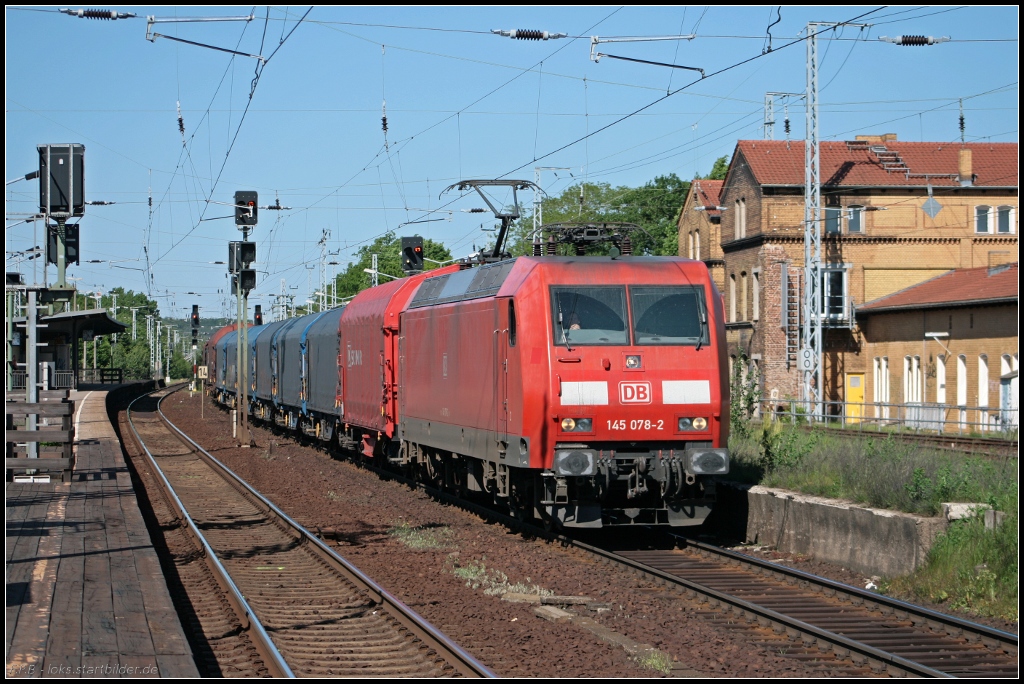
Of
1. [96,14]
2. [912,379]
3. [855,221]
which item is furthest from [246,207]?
[855,221]

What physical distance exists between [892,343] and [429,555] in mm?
30517

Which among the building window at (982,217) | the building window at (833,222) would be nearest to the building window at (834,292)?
the building window at (833,222)

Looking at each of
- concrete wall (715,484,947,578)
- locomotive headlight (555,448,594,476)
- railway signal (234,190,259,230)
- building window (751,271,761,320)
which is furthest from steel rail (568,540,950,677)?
building window (751,271,761,320)

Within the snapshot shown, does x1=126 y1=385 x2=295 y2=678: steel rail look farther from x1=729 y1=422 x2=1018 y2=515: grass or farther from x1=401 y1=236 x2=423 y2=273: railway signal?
x1=401 y1=236 x2=423 y2=273: railway signal

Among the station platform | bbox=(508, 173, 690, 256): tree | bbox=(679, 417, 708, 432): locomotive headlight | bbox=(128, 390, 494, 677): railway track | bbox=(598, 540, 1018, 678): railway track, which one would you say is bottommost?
bbox=(128, 390, 494, 677): railway track

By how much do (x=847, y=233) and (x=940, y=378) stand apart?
11310 millimetres

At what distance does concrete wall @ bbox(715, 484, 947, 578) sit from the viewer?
36.6ft

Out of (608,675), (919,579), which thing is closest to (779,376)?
(919,579)

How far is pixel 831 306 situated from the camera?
44.3m

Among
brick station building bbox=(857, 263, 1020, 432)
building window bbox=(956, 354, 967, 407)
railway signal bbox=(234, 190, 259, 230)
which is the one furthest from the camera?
building window bbox=(956, 354, 967, 407)

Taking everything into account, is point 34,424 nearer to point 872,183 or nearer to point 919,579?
point 919,579

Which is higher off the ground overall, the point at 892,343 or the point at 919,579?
the point at 892,343

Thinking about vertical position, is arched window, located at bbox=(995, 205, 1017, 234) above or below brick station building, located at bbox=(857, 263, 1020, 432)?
above

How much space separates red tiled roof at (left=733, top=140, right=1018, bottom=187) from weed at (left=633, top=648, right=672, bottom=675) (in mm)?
38200
